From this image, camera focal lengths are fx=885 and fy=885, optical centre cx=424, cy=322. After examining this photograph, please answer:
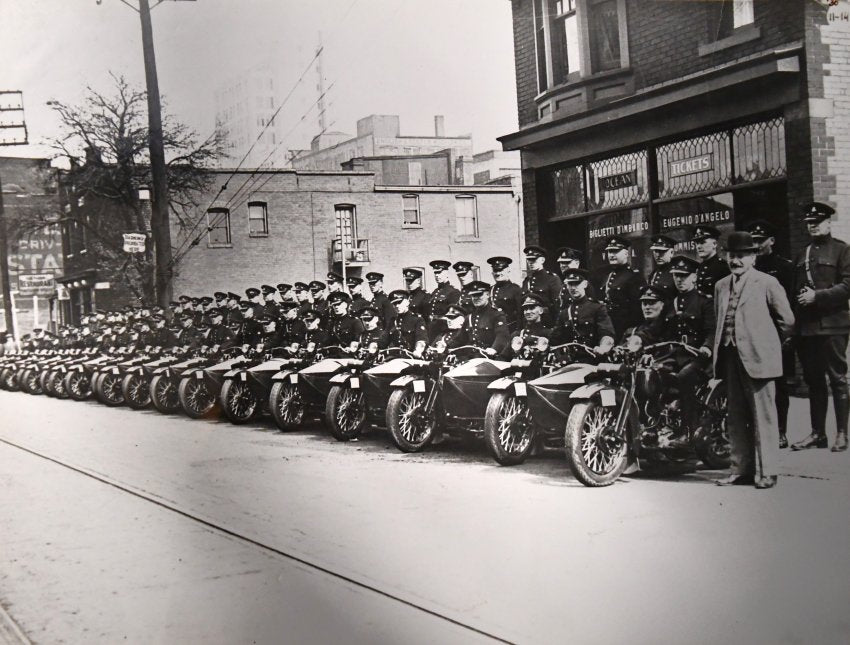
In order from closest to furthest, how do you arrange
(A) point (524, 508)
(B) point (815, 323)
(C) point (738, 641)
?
(C) point (738, 641)
(B) point (815, 323)
(A) point (524, 508)

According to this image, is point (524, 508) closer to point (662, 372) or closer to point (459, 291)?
point (662, 372)

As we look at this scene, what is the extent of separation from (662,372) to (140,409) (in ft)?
9.41

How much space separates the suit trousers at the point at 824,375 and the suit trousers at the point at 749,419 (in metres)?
0.26

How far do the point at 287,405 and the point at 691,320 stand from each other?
370cm

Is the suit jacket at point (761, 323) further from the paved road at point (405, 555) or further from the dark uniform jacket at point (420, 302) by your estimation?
the dark uniform jacket at point (420, 302)

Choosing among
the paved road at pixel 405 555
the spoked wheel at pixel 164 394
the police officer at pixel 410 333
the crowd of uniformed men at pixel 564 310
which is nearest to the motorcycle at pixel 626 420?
the crowd of uniformed men at pixel 564 310

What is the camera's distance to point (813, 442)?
3.23 m

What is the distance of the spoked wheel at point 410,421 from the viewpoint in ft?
21.4

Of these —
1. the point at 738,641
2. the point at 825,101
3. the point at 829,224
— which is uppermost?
the point at 825,101

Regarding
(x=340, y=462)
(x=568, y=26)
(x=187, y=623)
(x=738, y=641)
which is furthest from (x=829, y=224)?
(x=340, y=462)

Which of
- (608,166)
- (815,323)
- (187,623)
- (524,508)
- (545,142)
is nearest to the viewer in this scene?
(187,623)

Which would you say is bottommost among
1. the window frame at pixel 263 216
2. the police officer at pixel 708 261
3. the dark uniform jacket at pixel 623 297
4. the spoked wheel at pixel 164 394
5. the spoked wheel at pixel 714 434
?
the spoked wheel at pixel 714 434

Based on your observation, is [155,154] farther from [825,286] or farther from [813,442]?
[813,442]

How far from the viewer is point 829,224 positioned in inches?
124
